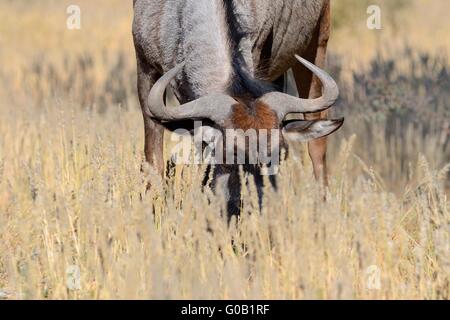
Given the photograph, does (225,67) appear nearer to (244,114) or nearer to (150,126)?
(244,114)

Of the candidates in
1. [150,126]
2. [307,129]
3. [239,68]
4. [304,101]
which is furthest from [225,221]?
[150,126]

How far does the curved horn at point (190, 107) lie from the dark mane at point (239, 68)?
169mm

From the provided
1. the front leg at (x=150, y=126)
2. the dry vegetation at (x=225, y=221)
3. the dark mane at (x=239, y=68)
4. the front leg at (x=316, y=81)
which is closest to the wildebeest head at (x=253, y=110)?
the dark mane at (x=239, y=68)

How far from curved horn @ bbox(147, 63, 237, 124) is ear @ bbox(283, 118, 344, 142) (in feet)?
1.36

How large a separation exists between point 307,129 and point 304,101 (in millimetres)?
176

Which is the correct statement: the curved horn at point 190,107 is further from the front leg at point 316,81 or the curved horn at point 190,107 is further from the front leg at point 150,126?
the front leg at point 316,81

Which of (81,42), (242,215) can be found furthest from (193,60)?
(81,42)

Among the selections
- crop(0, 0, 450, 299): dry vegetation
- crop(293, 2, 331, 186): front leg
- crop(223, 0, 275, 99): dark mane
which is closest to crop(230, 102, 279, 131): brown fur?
crop(223, 0, 275, 99): dark mane

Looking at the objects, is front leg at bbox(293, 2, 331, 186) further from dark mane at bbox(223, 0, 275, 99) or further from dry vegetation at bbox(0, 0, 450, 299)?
dark mane at bbox(223, 0, 275, 99)

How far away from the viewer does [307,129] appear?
232 inches

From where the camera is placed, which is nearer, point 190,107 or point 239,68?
point 190,107

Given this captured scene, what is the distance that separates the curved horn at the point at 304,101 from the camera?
5.75 m

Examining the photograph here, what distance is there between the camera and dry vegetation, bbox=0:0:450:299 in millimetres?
4684
